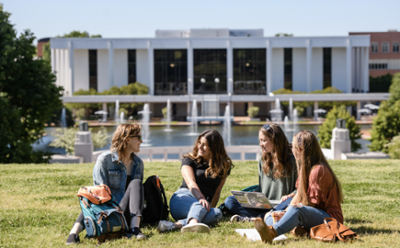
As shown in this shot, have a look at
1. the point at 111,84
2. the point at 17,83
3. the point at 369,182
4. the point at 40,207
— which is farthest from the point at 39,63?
the point at 111,84

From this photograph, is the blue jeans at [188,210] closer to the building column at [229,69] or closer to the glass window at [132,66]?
the building column at [229,69]

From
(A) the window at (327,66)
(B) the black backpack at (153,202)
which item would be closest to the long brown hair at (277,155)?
(B) the black backpack at (153,202)

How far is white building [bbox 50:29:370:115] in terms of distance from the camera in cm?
5825

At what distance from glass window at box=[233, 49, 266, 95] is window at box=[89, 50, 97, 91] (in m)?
18.9

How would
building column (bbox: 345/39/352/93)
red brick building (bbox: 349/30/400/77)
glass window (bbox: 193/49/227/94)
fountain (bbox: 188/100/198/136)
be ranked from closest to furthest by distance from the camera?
fountain (bbox: 188/100/198/136)
building column (bbox: 345/39/352/93)
glass window (bbox: 193/49/227/94)
red brick building (bbox: 349/30/400/77)

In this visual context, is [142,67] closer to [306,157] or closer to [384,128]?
[384,128]

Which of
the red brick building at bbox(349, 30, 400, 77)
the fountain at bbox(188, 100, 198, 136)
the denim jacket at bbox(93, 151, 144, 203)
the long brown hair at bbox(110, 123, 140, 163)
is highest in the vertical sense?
the red brick building at bbox(349, 30, 400, 77)

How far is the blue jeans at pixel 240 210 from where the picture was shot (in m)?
5.64

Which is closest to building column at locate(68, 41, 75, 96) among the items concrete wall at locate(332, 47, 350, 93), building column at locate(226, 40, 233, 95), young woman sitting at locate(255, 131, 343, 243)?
building column at locate(226, 40, 233, 95)

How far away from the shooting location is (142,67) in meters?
60.3

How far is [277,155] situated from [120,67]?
185 feet

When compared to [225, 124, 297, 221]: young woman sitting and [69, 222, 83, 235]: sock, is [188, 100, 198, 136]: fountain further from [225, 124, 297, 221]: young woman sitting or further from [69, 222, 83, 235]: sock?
[69, 222, 83, 235]: sock

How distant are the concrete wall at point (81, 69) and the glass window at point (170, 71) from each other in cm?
942

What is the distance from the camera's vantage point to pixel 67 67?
59688 millimetres
